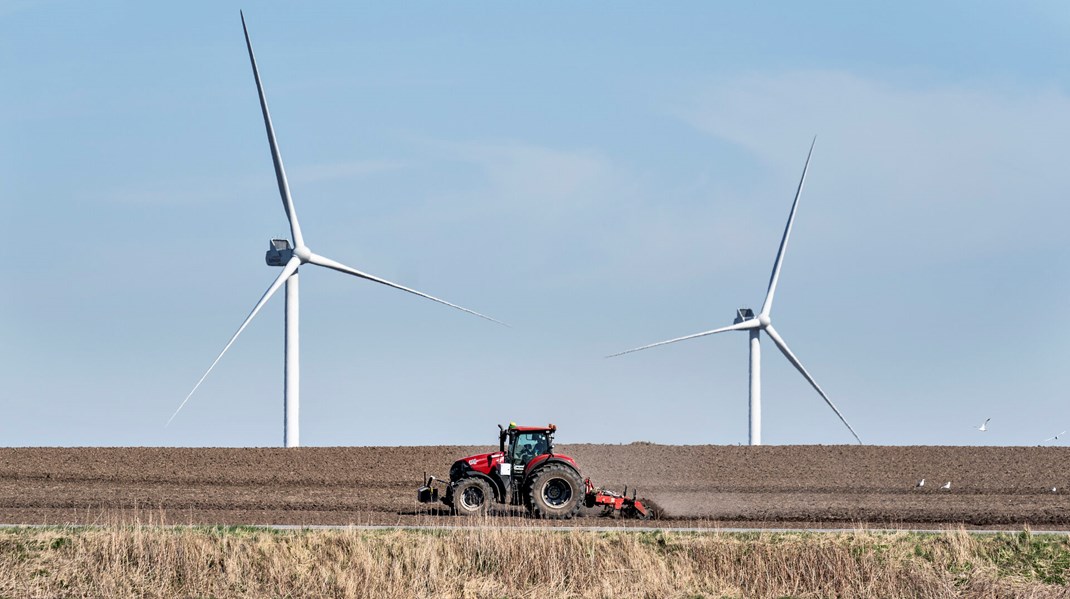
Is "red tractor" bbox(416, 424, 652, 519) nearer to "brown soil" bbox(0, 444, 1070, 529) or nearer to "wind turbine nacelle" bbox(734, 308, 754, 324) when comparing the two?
"brown soil" bbox(0, 444, 1070, 529)

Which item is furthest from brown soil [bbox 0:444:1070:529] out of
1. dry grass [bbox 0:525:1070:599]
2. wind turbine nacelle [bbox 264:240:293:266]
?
wind turbine nacelle [bbox 264:240:293:266]

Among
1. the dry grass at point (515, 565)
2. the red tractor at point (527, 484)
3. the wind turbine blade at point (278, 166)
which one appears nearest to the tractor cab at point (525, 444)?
the red tractor at point (527, 484)

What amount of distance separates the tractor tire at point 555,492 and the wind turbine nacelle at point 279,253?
20578mm

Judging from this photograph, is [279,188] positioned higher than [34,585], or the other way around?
[279,188]

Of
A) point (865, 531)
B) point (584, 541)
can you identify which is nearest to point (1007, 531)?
point (865, 531)

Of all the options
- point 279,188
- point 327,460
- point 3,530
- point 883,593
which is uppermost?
point 279,188

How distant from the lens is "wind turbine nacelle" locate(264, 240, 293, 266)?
50.3 meters

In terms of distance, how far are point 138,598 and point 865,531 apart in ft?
46.9

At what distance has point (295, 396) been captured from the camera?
49.8 meters

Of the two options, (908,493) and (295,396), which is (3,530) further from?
(908,493)

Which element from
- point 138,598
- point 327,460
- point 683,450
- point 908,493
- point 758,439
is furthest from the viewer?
point 758,439

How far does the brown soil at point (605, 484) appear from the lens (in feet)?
111

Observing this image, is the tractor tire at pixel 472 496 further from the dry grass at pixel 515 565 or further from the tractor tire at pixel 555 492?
the dry grass at pixel 515 565

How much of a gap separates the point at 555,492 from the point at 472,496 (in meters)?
2.00
